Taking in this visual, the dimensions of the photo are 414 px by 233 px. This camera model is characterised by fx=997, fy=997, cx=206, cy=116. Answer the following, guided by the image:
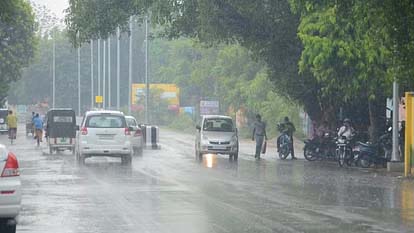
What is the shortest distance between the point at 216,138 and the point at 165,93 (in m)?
68.5

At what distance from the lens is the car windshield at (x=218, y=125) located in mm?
38438

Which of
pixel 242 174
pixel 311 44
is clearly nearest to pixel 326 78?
pixel 311 44

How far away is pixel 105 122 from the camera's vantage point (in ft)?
113

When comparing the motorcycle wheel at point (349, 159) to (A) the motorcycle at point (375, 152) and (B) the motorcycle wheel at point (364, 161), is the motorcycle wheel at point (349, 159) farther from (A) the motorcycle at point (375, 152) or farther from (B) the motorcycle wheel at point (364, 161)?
(A) the motorcycle at point (375, 152)

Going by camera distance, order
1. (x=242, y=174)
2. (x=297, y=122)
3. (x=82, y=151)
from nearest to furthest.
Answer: (x=242, y=174) < (x=82, y=151) < (x=297, y=122)

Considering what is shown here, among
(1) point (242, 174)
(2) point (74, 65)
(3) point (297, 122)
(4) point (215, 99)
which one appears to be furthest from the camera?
(2) point (74, 65)

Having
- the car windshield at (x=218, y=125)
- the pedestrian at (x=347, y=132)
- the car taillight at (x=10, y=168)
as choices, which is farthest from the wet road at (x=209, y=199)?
the car windshield at (x=218, y=125)

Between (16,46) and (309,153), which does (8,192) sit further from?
(16,46)

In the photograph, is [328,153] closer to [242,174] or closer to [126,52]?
[242,174]

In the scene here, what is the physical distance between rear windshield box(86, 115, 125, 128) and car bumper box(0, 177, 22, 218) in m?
20.6

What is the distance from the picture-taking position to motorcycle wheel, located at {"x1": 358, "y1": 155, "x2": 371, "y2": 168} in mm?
33312

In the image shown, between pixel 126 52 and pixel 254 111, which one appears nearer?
pixel 254 111

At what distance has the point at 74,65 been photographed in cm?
12000

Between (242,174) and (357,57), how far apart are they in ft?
17.4
